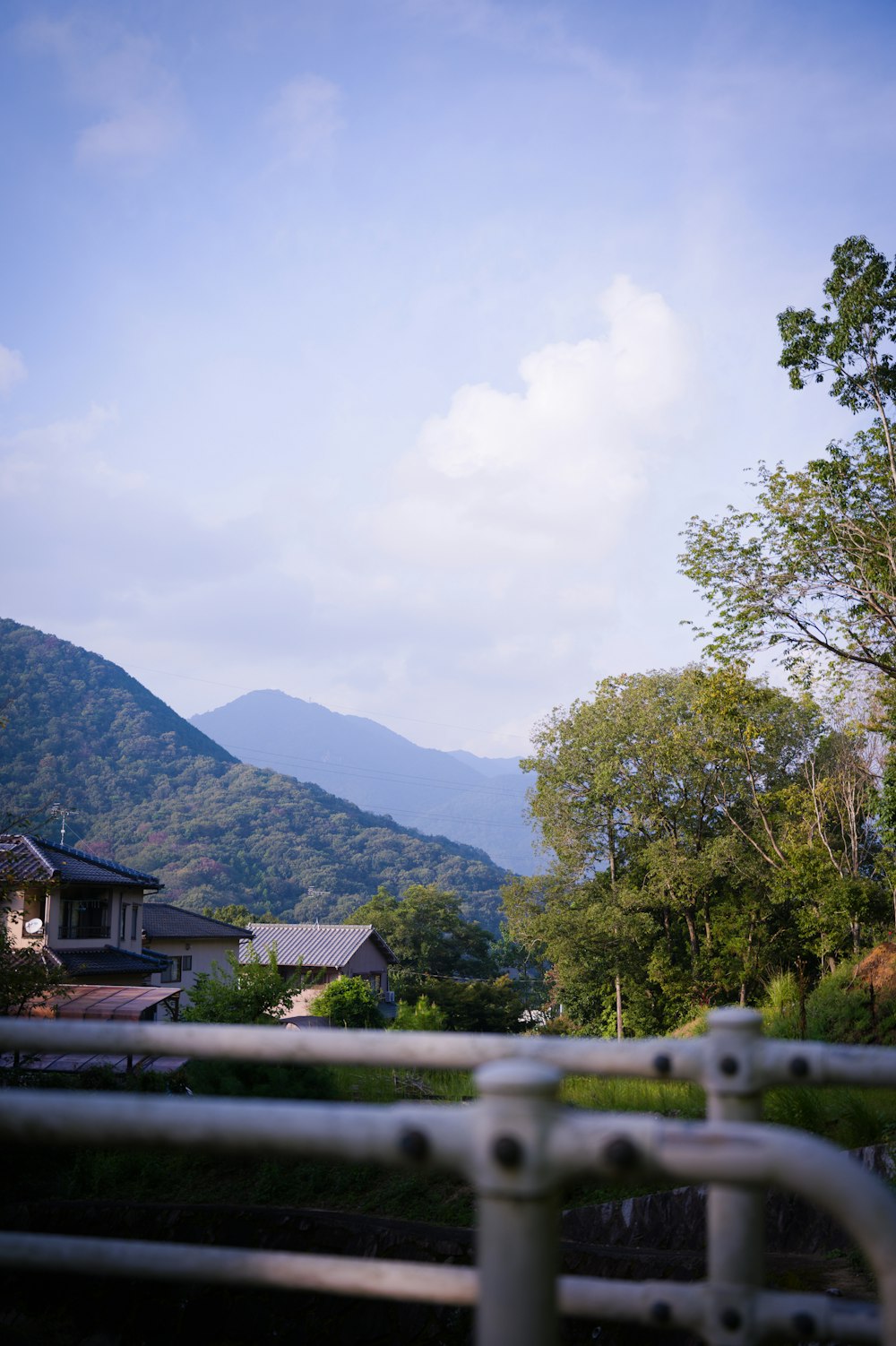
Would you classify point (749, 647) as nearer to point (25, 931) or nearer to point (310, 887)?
point (25, 931)

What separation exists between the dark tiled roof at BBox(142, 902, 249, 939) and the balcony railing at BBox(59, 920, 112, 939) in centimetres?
626

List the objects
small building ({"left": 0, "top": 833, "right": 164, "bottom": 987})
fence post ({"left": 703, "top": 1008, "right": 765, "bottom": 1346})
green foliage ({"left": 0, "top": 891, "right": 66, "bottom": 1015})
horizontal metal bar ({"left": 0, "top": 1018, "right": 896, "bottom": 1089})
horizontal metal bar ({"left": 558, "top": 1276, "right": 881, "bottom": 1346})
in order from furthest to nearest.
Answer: small building ({"left": 0, "top": 833, "right": 164, "bottom": 987}) → green foliage ({"left": 0, "top": 891, "right": 66, "bottom": 1015}) → horizontal metal bar ({"left": 0, "top": 1018, "right": 896, "bottom": 1089}) → fence post ({"left": 703, "top": 1008, "right": 765, "bottom": 1346}) → horizontal metal bar ({"left": 558, "top": 1276, "right": 881, "bottom": 1346})

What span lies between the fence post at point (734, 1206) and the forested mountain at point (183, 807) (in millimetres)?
59673

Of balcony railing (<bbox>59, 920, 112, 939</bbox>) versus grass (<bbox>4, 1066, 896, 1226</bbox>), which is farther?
balcony railing (<bbox>59, 920, 112, 939</bbox>)

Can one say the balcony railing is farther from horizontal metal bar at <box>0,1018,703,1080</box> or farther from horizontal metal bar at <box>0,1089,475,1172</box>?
horizontal metal bar at <box>0,1089,475,1172</box>

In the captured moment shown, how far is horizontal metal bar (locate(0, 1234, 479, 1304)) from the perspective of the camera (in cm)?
124

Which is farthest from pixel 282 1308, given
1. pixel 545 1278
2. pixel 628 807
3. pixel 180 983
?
pixel 180 983

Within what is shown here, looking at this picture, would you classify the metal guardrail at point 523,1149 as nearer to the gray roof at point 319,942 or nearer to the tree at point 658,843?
the tree at point 658,843

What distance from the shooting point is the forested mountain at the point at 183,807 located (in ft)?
212

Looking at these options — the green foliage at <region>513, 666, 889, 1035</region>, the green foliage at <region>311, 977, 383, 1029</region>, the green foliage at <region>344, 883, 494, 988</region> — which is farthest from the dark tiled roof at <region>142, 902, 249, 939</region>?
the green foliage at <region>513, 666, 889, 1035</region>

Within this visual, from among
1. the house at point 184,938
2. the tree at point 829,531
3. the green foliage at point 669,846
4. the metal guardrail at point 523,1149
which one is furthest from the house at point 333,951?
the metal guardrail at point 523,1149

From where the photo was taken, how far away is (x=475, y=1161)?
1.05 metres

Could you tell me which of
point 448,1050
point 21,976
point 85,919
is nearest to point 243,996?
point 21,976

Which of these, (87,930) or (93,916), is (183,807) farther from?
(87,930)
